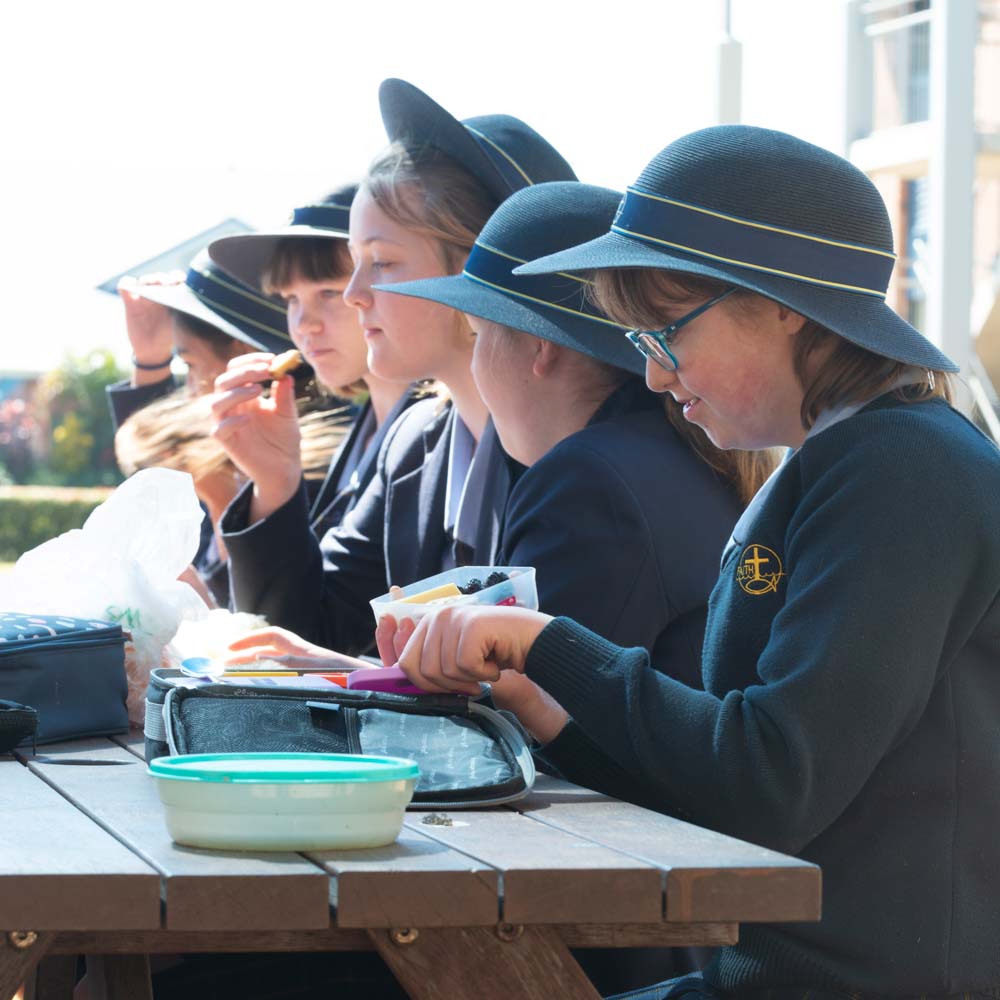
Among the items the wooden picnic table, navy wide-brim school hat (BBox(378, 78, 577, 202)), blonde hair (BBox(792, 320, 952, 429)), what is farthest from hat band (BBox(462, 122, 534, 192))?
the wooden picnic table

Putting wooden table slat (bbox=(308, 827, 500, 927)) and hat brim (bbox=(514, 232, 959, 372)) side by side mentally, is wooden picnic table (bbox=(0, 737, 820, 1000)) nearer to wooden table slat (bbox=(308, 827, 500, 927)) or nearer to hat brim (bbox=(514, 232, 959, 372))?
wooden table slat (bbox=(308, 827, 500, 927))

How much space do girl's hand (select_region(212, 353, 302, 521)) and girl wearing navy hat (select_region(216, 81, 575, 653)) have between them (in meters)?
0.09

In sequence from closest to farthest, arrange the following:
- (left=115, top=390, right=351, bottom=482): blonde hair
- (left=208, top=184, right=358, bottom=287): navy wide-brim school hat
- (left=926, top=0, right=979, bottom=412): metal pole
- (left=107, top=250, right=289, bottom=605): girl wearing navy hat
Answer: (left=208, top=184, right=358, bottom=287): navy wide-brim school hat → (left=115, top=390, right=351, bottom=482): blonde hair → (left=107, top=250, right=289, bottom=605): girl wearing navy hat → (left=926, top=0, right=979, bottom=412): metal pole

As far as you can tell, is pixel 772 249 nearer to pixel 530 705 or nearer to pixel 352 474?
pixel 530 705

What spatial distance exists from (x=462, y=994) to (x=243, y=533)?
2344mm

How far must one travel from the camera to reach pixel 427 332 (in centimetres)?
327

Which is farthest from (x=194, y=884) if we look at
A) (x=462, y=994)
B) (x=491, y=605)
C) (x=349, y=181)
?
(x=349, y=181)

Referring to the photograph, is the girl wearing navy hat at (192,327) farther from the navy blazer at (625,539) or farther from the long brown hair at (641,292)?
the long brown hair at (641,292)

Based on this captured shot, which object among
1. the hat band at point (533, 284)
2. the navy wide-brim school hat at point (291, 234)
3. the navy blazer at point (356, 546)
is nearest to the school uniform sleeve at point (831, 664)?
the hat band at point (533, 284)

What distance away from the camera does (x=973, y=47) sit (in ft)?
34.9

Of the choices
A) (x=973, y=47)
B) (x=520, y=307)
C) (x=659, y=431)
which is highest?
(x=973, y=47)

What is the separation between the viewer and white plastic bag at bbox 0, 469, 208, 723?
264cm

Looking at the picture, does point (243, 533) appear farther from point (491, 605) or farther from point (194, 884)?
point (194, 884)

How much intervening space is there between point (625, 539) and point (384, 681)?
54 centimetres
